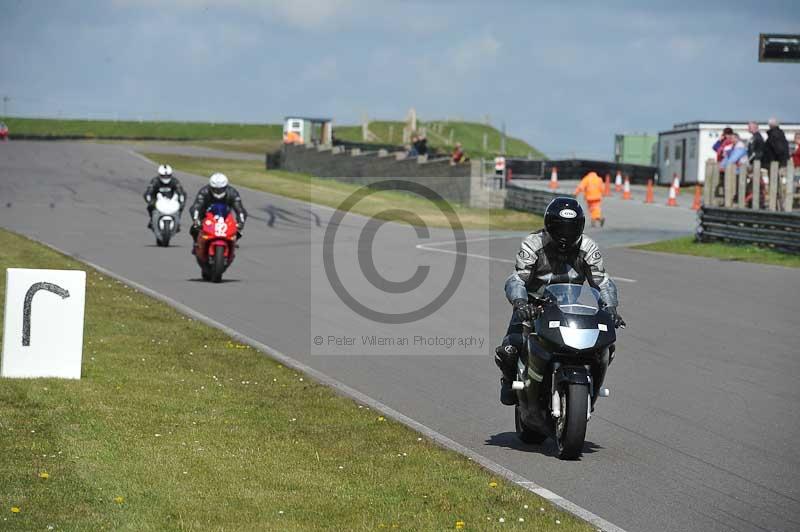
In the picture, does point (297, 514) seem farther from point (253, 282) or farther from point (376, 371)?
point (253, 282)

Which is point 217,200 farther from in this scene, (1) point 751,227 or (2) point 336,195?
(2) point 336,195

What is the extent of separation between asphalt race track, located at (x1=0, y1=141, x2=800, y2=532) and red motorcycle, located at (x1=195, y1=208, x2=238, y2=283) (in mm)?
374

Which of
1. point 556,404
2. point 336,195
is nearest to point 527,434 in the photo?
Answer: point 556,404

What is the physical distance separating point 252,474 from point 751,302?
40.4 ft

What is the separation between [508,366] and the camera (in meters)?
8.82

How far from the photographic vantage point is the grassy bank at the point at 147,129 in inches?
4055

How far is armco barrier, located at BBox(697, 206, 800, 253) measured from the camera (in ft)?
83.4

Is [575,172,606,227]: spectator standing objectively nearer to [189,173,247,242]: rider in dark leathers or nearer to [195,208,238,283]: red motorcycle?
[189,173,247,242]: rider in dark leathers

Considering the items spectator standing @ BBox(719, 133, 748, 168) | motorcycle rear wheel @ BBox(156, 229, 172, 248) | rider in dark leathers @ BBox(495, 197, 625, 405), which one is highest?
spectator standing @ BBox(719, 133, 748, 168)

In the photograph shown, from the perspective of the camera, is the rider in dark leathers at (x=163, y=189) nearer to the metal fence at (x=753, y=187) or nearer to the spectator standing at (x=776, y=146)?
the metal fence at (x=753, y=187)

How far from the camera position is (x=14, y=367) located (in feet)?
34.7

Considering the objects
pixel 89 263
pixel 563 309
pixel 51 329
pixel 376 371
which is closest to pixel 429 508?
pixel 563 309

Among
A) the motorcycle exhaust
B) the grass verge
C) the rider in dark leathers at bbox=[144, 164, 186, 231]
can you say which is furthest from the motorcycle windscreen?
the rider in dark leathers at bbox=[144, 164, 186, 231]

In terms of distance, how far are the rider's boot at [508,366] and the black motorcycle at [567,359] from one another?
0.87 ft
